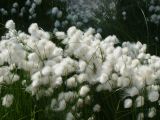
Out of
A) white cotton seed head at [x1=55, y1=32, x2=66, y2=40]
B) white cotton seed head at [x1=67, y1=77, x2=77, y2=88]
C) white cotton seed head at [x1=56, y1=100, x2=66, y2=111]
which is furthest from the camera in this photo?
white cotton seed head at [x1=55, y1=32, x2=66, y2=40]

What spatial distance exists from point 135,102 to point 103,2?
359cm

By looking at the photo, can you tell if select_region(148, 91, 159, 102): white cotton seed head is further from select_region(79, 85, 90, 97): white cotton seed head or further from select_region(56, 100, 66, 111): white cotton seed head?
select_region(56, 100, 66, 111): white cotton seed head

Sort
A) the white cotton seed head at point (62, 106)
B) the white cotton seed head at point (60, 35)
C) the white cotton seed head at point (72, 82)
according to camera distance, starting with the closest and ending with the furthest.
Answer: the white cotton seed head at point (62, 106)
the white cotton seed head at point (72, 82)
the white cotton seed head at point (60, 35)

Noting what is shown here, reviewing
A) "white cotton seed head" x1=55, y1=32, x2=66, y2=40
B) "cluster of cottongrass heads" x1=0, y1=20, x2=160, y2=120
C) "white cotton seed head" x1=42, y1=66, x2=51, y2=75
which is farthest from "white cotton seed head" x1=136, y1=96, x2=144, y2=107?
"white cotton seed head" x1=55, y1=32, x2=66, y2=40

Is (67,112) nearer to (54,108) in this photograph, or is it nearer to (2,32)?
(54,108)

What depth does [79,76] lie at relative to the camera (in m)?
3.45

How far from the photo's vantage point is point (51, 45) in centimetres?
360

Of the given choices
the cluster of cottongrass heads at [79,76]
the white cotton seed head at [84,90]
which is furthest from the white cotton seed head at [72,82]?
the white cotton seed head at [84,90]

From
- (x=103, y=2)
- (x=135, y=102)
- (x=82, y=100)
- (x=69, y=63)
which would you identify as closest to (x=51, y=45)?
(x=69, y=63)

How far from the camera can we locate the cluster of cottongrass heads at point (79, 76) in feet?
11.1

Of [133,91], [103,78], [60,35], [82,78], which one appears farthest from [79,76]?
[60,35]

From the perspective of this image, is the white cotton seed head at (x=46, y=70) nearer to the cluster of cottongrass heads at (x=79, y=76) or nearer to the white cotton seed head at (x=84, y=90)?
the cluster of cottongrass heads at (x=79, y=76)

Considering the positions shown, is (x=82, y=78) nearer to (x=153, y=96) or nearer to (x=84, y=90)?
(x=84, y=90)

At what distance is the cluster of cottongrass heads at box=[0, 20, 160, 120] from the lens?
340 centimetres
